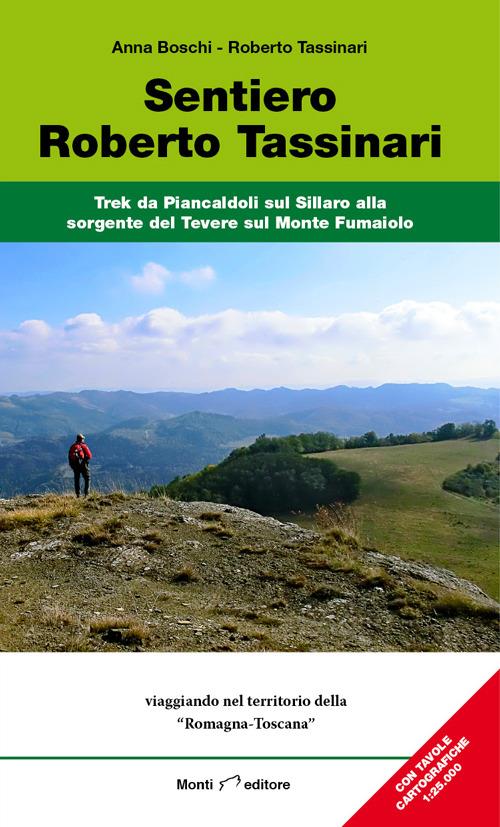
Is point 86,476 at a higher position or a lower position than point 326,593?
higher

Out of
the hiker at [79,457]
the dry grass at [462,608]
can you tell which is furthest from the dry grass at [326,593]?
the hiker at [79,457]

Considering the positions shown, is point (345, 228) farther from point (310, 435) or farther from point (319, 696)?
point (310, 435)

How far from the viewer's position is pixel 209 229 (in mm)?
6219

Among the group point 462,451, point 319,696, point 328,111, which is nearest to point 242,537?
point 319,696

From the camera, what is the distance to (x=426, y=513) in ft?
54.0

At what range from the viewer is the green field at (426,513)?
490 inches

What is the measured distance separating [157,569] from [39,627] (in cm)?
305

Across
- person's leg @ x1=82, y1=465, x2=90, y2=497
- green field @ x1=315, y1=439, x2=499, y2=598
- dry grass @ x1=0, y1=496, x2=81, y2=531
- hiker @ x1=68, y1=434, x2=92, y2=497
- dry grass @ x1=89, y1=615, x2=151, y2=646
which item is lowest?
green field @ x1=315, y1=439, x2=499, y2=598

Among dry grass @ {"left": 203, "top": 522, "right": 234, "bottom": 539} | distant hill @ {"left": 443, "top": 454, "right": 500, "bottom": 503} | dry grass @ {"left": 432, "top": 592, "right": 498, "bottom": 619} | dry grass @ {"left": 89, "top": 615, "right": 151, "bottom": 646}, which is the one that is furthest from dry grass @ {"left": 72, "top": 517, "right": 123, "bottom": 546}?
distant hill @ {"left": 443, "top": 454, "right": 500, "bottom": 503}

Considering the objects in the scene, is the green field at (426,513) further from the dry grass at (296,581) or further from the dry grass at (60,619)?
the dry grass at (60,619)

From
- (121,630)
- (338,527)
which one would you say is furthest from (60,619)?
(338,527)

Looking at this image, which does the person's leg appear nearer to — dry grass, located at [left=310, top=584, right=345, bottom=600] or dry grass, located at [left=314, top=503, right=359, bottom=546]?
dry grass, located at [left=314, top=503, right=359, bottom=546]

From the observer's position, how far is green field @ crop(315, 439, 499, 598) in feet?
40.9

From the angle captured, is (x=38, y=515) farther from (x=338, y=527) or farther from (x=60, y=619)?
(x=338, y=527)
